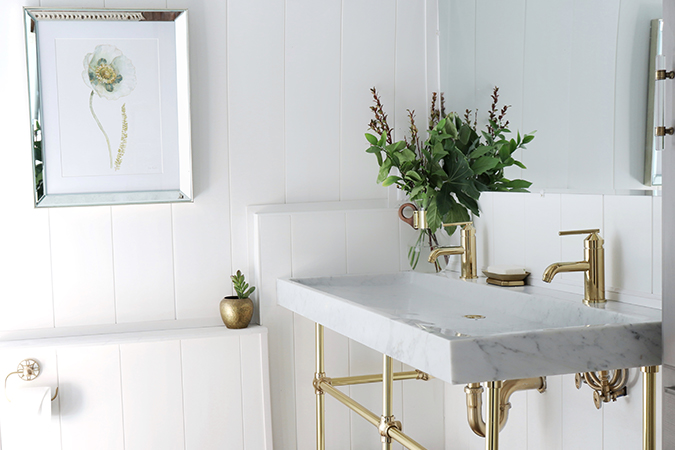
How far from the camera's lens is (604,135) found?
4.54ft

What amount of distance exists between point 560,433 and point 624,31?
0.90m

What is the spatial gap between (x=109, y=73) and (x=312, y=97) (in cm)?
58

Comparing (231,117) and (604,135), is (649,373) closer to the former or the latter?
(604,135)

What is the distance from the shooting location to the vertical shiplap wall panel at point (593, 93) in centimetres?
136

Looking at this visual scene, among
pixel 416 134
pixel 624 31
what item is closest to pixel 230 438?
pixel 416 134

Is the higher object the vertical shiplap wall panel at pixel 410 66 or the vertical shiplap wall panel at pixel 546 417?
the vertical shiplap wall panel at pixel 410 66

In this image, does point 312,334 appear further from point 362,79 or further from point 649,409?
point 649,409

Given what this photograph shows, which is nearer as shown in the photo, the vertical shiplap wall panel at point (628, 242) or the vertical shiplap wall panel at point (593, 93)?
the vertical shiplap wall panel at point (628, 242)

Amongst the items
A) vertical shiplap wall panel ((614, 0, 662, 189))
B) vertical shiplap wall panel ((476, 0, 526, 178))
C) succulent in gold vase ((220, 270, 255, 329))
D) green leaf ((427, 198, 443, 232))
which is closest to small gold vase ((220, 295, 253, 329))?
succulent in gold vase ((220, 270, 255, 329))

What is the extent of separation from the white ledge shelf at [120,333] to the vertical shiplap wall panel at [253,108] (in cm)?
21

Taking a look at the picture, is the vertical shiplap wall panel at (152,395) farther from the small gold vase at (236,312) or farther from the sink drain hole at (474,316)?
the sink drain hole at (474,316)

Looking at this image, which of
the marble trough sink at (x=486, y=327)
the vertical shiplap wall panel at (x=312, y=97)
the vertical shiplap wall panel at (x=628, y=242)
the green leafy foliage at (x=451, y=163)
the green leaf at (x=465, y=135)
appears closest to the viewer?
the marble trough sink at (x=486, y=327)

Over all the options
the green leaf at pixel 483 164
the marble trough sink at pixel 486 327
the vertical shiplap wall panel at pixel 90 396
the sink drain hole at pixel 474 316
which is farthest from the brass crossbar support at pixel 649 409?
the vertical shiplap wall panel at pixel 90 396

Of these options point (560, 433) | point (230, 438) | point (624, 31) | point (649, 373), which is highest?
point (624, 31)
